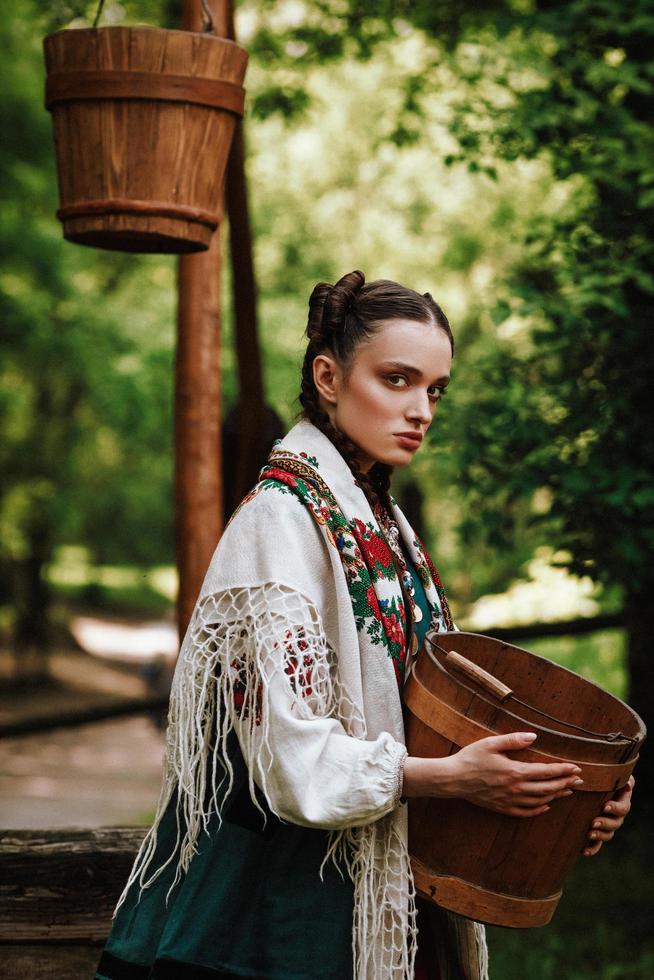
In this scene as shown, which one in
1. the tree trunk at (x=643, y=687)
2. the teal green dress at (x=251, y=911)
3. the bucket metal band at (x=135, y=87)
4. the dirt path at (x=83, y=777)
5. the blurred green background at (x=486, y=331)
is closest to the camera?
the teal green dress at (x=251, y=911)

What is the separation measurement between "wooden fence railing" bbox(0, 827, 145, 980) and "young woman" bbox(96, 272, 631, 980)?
2.40 ft

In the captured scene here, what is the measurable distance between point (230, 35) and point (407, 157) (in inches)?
520

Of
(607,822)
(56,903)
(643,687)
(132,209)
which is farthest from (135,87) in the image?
(643,687)

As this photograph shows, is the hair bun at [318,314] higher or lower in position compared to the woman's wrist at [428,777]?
higher

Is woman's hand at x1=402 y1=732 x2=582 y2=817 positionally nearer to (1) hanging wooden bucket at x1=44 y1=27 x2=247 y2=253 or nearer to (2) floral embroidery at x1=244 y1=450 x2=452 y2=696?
(2) floral embroidery at x1=244 y1=450 x2=452 y2=696

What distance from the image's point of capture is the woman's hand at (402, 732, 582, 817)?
166 cm

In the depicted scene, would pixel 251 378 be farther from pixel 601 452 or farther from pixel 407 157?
pixel 407 157

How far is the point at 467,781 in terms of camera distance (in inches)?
66.5

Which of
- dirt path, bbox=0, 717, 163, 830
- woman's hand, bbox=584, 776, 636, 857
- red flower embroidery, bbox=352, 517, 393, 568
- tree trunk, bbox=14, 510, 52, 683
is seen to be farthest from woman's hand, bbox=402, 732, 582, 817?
tree trunk, bbox=14, 510, 52, 683

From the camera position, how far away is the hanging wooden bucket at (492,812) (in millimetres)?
1704

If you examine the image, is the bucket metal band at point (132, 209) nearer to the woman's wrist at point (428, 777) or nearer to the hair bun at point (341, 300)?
the hair bun at point (341, 300)

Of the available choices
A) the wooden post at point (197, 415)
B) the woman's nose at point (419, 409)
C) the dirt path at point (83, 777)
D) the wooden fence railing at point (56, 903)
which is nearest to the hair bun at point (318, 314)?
the woman's nose at point (419, 409)

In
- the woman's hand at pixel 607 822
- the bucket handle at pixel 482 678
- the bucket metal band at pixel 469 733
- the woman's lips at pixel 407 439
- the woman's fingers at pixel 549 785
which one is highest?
the woman's lips at pixel 407 439

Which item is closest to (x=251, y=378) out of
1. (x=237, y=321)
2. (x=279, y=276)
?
(x=237, y=321)
